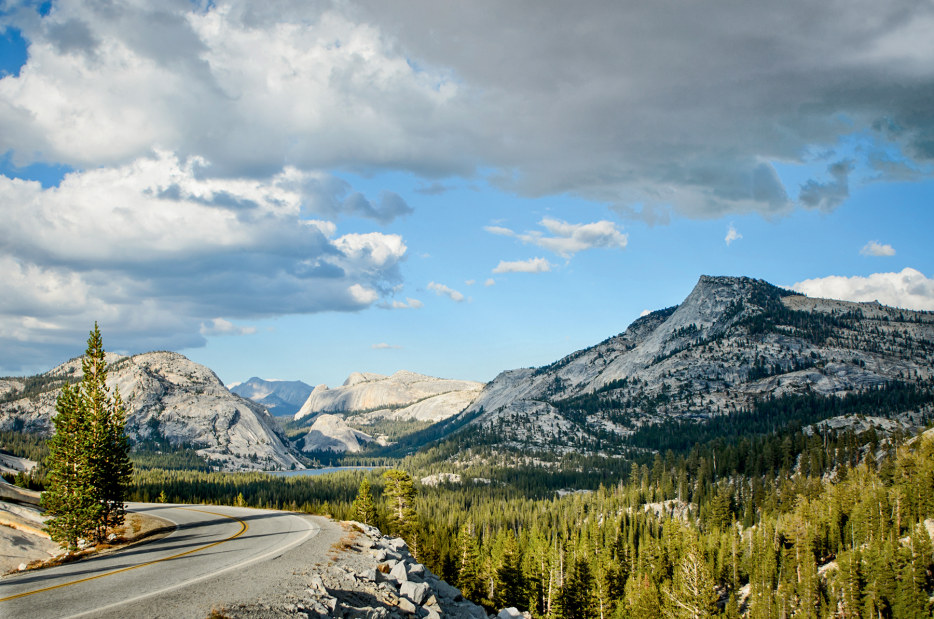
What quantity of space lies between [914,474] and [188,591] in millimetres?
129976

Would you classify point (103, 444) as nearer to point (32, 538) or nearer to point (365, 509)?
point (32, 538)

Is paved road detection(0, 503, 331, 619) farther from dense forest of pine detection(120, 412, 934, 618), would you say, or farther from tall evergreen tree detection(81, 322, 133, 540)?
dense forest of pine detection(120, 412, 934, 618)

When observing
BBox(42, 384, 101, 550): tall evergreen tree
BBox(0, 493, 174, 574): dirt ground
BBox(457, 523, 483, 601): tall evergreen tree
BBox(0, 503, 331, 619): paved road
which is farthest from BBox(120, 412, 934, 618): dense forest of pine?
BBox(0, 503, 331, 619): paved road

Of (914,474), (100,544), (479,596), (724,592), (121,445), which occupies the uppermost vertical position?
(121,445)

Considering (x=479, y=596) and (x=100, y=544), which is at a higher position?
(x=100, y=544)

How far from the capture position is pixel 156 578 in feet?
64.2

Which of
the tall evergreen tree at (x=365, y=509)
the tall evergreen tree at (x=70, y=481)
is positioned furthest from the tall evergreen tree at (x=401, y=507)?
the tall evergreen tree at (x=70, y=481)

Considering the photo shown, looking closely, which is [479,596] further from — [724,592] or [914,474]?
[914,474]

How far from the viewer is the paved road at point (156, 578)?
50.8ft

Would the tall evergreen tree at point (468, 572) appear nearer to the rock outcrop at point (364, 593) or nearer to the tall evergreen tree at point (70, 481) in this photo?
the rock outcrop at point (364, 593)

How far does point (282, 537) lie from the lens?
31.2 meters

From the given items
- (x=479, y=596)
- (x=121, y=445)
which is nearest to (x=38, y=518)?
(x=121, y=445)

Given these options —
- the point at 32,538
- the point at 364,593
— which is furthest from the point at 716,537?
the point at 32,538

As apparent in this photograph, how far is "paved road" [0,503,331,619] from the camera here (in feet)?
50.8
